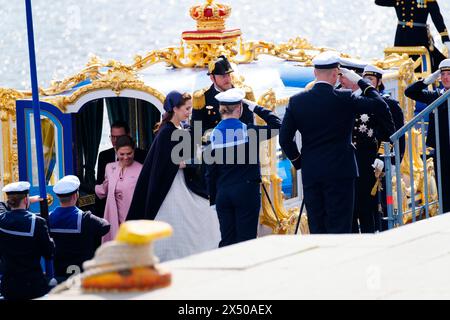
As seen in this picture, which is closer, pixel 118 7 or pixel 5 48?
pixel 5 48

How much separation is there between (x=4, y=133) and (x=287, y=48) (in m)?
3.05

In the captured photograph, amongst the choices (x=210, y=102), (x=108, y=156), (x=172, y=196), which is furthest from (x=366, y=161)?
(x=108, y=156)

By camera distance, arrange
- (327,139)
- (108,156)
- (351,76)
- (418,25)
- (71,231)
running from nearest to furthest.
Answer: (327,139) < (71,231) < (351,76) < (108,156) < (418,25)

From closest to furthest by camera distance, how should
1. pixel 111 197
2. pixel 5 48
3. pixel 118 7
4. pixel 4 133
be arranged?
pixel 111 197 < pixel 4 133 < pixel 5 48 < pixel 118 7

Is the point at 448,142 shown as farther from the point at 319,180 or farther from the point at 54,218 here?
the point at 54,218

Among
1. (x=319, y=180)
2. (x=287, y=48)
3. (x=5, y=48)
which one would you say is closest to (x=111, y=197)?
(x=319, y=180)

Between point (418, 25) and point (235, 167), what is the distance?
800 centimetres

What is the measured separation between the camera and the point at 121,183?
41.2 feet

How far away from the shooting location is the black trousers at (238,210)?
11617 mm

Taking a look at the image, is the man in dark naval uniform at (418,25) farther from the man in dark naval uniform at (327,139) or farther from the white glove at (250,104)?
the man in dark naval uniform at (327,139)

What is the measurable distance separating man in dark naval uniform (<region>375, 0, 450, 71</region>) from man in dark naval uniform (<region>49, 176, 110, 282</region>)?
802 cm

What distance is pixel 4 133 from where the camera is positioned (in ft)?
45.7

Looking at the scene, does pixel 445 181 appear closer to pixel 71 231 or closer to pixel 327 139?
pixel 327 139

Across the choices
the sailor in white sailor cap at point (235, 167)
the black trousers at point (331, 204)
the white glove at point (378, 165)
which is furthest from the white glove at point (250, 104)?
the white glove at point (378, 165)
